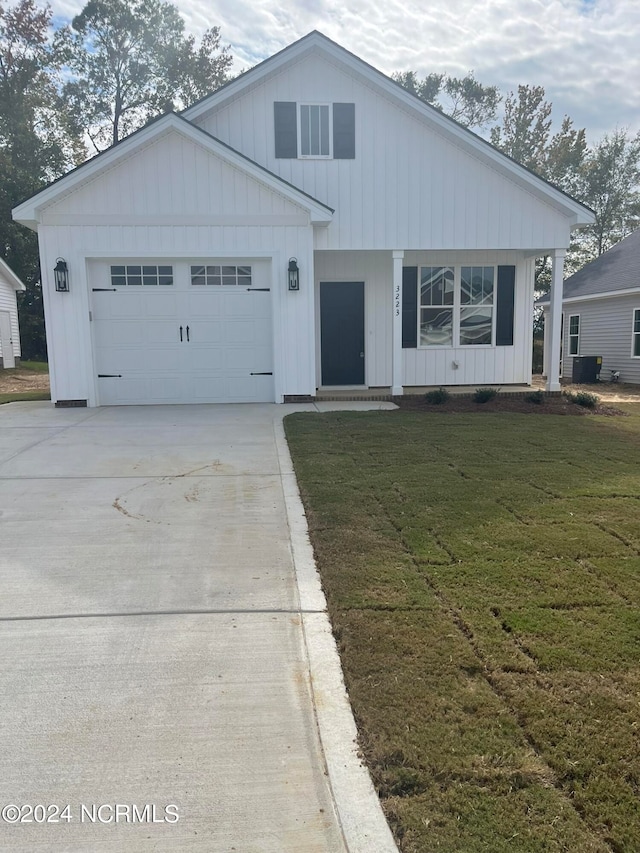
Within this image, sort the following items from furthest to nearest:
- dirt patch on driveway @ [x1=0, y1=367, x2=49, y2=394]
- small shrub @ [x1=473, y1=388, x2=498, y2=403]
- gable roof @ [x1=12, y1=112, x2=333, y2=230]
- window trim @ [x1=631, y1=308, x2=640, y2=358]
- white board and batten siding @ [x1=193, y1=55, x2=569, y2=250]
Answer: dirt patch on driveway @ [x1=0, y1=367, x2=49, y2=394]
window trim @ [x1=631, y1=308, x2=640, y2=358]
white board and batten siding @ [x1=193, y1=55, x2=569, y2=250]
small shrub @ [x1=473, y1=388, x2=498, y2=403]
gable roof @ [x1=12, y1=112, x2=333, y2=230]

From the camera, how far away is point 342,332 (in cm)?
1345

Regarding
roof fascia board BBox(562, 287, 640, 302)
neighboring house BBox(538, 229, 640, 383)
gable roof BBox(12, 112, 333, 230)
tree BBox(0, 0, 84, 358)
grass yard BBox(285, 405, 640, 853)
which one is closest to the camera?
grass yard BBox(285, 405, 640, 853)

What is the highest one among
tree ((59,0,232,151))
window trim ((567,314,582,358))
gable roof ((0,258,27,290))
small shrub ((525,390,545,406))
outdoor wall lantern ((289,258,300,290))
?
tree ((59,0,232,151))

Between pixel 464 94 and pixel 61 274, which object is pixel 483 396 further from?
pixel 464 94

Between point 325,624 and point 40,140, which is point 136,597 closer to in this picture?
point 325,624

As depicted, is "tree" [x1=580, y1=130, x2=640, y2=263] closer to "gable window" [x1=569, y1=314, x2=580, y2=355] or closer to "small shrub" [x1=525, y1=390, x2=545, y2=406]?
"gable window" [x1=569, y1=314, x2=580, y2=355]

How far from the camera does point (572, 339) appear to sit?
66.6 feet

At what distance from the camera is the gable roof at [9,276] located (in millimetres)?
24366

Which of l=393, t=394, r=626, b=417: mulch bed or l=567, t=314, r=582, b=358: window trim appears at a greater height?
l=567, t=314, r=582, b=358: window trim

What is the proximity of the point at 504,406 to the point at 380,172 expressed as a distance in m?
5.11

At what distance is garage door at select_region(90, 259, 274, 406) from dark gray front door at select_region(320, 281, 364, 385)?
7.69ft

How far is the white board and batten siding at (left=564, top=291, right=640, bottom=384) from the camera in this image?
17.1 metres

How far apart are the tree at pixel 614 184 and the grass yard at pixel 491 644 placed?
33.6 meters

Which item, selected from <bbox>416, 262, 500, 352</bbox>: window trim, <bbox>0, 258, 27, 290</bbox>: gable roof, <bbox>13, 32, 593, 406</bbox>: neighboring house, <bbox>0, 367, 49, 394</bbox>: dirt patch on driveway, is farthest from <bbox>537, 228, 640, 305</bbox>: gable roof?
<bbox>0, 258, 27, 290</bbox>: gable roof
